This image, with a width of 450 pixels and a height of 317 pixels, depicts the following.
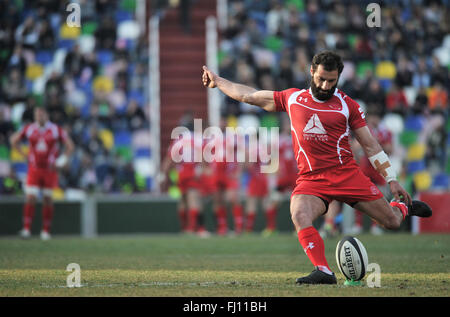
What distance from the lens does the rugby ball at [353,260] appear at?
21.5 feet

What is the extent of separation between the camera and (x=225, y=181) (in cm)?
1714

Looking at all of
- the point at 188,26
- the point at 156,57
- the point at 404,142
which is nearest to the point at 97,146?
the point at 156,57

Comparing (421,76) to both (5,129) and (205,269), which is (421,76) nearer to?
(5,129)

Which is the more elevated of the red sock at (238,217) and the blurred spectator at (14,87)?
the blurred spectator at (14,87)

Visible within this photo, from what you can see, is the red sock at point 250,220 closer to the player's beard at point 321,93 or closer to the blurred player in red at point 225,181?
the blurred player in red at point 225,181

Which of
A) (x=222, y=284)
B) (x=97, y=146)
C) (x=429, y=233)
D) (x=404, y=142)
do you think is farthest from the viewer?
(x=404, y=142)

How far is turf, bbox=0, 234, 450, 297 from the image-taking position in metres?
6.08

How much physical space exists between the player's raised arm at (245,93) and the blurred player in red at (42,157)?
8.33 meters

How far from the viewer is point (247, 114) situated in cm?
1989

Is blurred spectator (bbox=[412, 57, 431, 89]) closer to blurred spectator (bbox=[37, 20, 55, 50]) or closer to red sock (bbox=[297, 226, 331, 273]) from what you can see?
blurred spectator (bbox=[37, 20, 55, 50])

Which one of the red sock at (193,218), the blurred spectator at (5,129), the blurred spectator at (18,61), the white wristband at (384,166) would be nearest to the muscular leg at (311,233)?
the white wristband at (384,166)

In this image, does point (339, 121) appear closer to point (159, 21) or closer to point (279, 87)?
point (279, 87)

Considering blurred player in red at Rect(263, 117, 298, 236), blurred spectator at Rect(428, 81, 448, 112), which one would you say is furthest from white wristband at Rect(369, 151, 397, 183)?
blurred spectator at Rect(428, 81, 448, 112)
